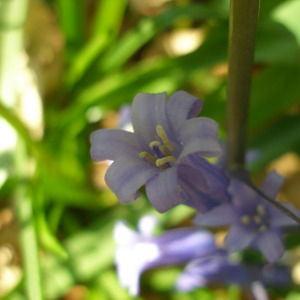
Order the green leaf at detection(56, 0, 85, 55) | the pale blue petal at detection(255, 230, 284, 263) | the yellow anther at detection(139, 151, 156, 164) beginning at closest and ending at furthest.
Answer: the yellow anther at detection(139, 151, 156, 164) → the pale blue petal at detection(255, 230, 284, 263) → the green leaf at detection(56, 0, 85, 55)

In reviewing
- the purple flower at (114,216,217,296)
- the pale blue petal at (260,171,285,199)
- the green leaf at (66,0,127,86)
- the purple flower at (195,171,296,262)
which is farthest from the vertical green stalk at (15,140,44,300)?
the pale blue petal at (260,171,285,199)

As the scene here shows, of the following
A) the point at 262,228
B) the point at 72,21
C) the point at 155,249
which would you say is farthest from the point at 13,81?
the point at 262,228

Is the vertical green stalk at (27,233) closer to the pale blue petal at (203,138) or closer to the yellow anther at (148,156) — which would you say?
the yellow anther at (148,156)

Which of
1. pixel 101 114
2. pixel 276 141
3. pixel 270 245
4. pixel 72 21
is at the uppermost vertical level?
pixel 72 21

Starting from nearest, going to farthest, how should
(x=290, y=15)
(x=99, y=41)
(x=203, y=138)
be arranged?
(x=203, y=138) → (x=290, y=15) → (x=99, y=41)

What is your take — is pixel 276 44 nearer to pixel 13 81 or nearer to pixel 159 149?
pixel 159 149

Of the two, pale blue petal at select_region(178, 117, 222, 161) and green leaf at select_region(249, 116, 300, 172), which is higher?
green leaf at select_region(249, 116, 300, 172)

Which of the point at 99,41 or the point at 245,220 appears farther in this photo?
the point at 99,41

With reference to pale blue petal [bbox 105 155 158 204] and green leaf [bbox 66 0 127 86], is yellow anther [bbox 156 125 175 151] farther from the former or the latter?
green leaf [bbox 66 0 127 86]
